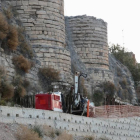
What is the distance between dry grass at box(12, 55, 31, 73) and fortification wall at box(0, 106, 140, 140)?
4.27m

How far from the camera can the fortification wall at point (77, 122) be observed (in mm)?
19328

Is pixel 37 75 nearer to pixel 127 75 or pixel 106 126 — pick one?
pixel 106 126

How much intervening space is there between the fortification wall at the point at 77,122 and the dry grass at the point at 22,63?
4273 mm

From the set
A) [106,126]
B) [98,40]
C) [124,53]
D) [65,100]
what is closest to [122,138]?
[106,126]

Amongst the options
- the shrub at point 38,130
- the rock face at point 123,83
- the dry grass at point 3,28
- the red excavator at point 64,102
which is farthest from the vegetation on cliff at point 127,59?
the shrub at point 38,130

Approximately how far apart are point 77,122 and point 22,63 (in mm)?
5201

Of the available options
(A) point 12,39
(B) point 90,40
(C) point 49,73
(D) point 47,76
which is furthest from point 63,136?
(B) point 90,40

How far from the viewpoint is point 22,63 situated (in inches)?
1111

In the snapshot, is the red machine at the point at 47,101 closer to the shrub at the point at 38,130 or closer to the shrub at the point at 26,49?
Result: the shrub at the point at 38,130

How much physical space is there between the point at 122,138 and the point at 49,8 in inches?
318

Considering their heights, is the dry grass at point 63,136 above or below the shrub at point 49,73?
below

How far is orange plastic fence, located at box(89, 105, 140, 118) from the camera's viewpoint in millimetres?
30159

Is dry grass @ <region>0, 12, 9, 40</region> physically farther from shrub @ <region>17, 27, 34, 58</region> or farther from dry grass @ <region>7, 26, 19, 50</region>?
shrub @ <region>17, 27, 34, 58</region>

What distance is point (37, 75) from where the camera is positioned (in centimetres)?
3009
